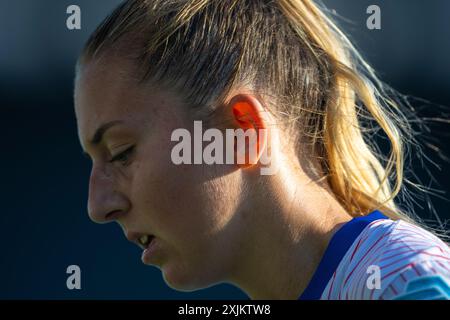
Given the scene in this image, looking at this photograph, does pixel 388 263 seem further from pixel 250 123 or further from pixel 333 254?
pixel 250 123

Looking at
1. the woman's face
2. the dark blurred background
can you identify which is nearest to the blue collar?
the woman's face

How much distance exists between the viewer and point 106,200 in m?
1.78

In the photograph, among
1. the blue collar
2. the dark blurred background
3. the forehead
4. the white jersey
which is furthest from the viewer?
the dark blurred background

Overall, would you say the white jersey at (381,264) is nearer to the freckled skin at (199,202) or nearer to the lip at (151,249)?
the freckled skin at (199,202)

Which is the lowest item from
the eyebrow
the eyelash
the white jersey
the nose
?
the white jersey

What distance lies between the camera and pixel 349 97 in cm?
195

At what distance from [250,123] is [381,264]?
45 cm

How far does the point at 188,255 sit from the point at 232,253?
0.10 metres

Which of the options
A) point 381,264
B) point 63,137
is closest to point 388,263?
point 381,264

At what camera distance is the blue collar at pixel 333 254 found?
1.65m

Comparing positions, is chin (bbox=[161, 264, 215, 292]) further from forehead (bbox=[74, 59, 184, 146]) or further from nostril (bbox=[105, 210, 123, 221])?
forehead (bbox=[74, 59, 184, 146])

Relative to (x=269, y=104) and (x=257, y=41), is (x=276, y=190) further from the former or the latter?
(x=257, y=41)

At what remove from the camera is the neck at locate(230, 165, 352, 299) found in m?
1.72

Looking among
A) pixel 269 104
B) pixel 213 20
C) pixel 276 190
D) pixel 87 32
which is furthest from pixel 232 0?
pixel 87 32
